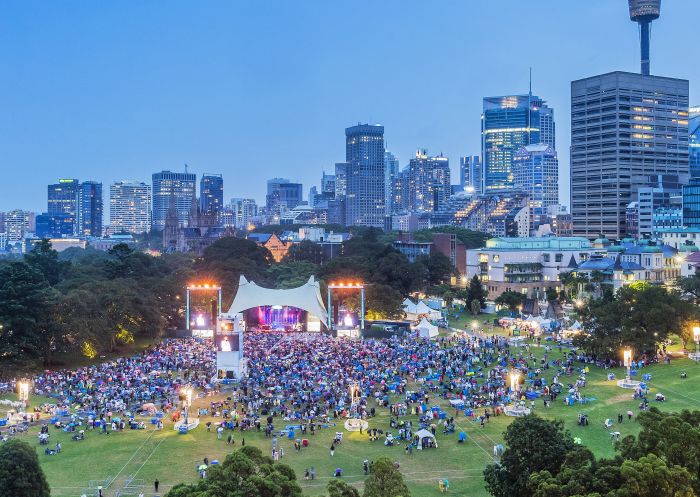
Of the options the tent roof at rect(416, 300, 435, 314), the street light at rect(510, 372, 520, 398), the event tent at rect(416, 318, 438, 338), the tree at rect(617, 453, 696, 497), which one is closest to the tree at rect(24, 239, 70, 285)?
the tent roof at rect(416, 300, 435, 314)

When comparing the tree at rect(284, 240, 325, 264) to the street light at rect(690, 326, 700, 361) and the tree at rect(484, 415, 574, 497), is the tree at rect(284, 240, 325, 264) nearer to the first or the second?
the street light at rect(690, 326, 700, 361)

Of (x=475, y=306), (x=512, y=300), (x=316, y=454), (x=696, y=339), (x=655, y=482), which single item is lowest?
(x=316, y=454)

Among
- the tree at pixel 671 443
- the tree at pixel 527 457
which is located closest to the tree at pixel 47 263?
the tree at pixel 527 457

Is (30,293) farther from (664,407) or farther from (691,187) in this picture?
(691,187)

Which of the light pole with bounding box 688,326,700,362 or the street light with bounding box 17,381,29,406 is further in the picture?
the light pole with bounding box 688,326,700,362

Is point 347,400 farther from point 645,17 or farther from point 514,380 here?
point 645,17

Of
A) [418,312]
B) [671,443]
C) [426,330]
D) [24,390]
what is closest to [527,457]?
[671,443]
